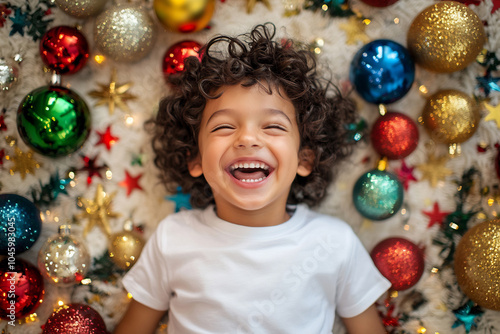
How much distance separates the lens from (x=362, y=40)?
1.49m

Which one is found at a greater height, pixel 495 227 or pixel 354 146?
pixel 354 146

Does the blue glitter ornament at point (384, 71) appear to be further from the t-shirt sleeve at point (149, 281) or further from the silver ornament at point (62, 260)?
the silver ornament at point (62, 260)

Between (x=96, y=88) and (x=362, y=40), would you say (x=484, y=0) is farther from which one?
(x=96, y=88)

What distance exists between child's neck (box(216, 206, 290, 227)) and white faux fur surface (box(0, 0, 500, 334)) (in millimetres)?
248

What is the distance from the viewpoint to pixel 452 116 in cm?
136

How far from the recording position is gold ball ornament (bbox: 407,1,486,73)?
132cm

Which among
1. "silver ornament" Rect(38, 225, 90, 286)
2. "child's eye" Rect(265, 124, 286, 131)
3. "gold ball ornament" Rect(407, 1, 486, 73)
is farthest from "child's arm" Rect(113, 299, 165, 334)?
"gold ball ornament" Rect(407, 1, 486, 73)

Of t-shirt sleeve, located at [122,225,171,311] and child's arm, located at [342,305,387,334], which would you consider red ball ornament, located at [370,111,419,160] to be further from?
t-shirt sleeve, located at [122,225,171,311]

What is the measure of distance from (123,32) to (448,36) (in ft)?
3.28

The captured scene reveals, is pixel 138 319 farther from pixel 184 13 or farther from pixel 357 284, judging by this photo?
pixel 184 13

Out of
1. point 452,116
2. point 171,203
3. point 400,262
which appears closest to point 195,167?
point 171,203

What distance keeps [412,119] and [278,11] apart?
0.59m

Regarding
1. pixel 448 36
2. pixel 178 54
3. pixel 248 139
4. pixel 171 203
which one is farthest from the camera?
pixel 171 203

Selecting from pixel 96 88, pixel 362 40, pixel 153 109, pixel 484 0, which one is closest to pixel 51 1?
pixel 96 88
